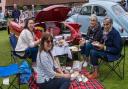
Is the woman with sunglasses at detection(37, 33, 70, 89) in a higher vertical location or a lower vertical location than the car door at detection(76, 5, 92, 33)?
higher

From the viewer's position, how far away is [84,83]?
26.5ft

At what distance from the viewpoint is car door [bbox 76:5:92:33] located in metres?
15.2

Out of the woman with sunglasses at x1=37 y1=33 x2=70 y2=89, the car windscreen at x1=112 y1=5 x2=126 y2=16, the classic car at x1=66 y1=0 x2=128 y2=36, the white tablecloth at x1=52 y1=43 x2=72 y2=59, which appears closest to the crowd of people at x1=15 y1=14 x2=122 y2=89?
the woman with sunglasses at x1=37 y1=33 x2=70 y2=89

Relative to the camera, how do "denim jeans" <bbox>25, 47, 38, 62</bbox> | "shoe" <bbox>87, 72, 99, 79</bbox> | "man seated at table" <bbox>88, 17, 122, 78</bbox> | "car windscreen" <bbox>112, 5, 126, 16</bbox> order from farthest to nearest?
"car windscreen" <bbox>112, 5, 126, 16</bbox> < "denim jeans" <bbox>25, 47, 38, 62</bbox> < "shoe" <bbox>87, 72, 99, 79</bbox> < "man seated at table" <bbox>88, 17, 122, 78</bbox>

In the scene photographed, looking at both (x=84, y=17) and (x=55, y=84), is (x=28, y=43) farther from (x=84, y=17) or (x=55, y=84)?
(x=84, y=17)

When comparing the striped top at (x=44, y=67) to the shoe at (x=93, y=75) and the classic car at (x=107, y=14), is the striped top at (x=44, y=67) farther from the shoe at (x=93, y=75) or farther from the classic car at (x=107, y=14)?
the classic car at (x=107, y=14)

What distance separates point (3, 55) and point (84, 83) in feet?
16.5

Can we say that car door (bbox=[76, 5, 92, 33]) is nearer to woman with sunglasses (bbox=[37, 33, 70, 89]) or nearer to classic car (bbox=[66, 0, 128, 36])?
classic car (bbox=[66, 0, 128, 36])

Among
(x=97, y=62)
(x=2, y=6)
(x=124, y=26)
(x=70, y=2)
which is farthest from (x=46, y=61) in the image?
(x=70, y=2)

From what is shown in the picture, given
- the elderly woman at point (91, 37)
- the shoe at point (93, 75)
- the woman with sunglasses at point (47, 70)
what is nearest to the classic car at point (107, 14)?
the elderly woman at point (91, 37)

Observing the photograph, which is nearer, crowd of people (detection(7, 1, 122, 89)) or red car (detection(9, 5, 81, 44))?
crowd of people (detection(7, 1, 122, 89))

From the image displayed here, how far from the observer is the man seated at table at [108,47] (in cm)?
845

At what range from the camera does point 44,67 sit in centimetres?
654

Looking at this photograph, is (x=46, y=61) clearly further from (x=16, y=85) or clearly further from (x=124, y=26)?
(x=124, y=26)
